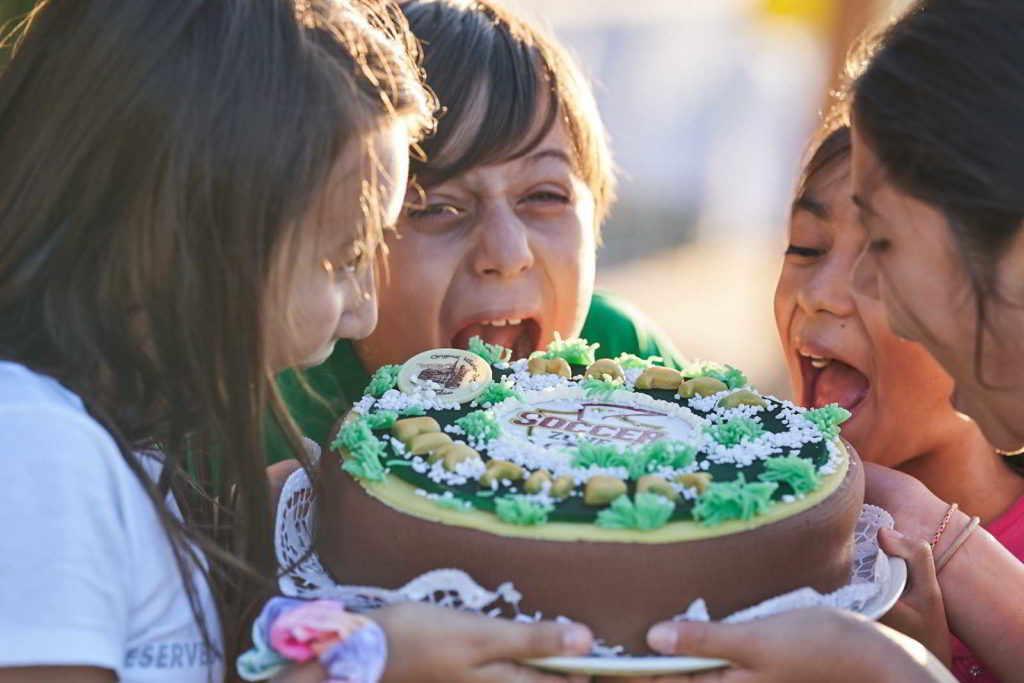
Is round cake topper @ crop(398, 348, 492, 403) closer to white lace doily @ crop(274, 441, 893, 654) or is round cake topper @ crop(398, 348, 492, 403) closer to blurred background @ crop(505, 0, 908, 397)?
white lace doily @ crop(274, 441, 893, 654)

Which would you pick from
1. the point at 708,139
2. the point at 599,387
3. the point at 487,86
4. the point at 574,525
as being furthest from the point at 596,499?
the point at 708,139

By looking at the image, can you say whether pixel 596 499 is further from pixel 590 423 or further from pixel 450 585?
pixel 590 423

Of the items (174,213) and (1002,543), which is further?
(1002,543)

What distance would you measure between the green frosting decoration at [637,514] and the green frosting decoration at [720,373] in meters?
0.68

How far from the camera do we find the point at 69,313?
176 centimetres

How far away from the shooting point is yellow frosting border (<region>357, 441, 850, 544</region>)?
1.58 m

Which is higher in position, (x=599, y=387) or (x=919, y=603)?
(x=599, y=387)

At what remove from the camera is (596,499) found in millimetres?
1627

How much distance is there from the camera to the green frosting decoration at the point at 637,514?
1572 millimetres

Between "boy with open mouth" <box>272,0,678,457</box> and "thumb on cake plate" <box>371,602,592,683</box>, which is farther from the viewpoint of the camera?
"boy with open mouth" <box>272,0,678,457</box>

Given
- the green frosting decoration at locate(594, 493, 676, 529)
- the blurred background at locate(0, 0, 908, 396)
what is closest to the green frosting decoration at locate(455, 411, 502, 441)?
the green frosting decoration at locate(594, 493, 676, 529)

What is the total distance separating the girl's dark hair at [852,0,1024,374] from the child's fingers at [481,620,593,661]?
32.2 inches

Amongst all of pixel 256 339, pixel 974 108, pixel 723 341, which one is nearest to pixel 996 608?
pixel 974 108

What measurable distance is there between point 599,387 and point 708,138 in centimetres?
905
